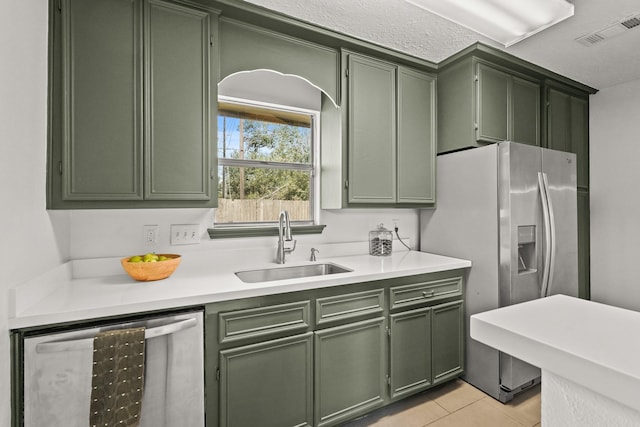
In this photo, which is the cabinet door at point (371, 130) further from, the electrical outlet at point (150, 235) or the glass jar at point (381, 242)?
the electrical outlet at point (150, 235)

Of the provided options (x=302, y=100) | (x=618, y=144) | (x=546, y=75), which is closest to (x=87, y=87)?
(x=302, y=100)

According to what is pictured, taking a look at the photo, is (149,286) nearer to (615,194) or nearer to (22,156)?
(22,156)

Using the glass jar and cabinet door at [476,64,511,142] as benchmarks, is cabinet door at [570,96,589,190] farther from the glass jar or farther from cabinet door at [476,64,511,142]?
the glass jar

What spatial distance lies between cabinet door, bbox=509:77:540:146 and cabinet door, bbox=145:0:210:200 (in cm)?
238

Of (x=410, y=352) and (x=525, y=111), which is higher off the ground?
(x=525, y=111)

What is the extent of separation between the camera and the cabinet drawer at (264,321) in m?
1.57

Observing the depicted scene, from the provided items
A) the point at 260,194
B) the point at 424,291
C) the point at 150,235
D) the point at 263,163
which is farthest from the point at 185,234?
the point at 424,291

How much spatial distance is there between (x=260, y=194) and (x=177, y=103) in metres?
0.85

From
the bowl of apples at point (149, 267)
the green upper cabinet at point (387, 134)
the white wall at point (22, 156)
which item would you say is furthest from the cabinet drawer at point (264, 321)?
the green upper cabinet at point (387, 134)

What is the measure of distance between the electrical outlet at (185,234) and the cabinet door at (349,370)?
971 millimetres

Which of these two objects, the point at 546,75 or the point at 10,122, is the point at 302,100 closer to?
the point at 10,122

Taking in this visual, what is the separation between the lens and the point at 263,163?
2408mm

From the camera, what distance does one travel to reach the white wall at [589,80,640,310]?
305 cm

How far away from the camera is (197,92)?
1827 millimetres
